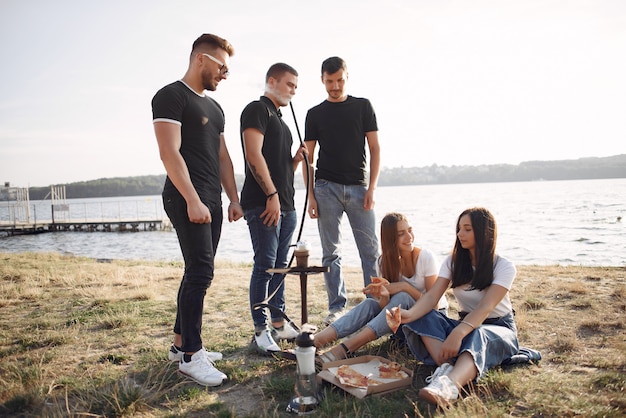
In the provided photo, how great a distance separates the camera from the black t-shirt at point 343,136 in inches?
174

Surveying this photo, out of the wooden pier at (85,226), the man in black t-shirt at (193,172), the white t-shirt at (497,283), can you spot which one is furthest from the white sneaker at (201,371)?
the wooden pier at (85,226)

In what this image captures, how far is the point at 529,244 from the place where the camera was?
79.5 ft

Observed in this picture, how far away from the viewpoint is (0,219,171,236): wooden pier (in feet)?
142

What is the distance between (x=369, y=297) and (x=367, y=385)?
0.93 metres

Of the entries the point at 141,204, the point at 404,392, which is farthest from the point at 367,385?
the point at 141,204

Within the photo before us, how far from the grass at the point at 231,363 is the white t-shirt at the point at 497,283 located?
41cm

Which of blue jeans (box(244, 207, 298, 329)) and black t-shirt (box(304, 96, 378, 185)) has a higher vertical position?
black t-shirt (box(304, 96, 378, 185))

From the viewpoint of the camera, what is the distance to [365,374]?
3064 millimetres

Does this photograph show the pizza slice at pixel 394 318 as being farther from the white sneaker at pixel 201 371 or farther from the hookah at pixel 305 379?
the white sneaker at pixel 201 371

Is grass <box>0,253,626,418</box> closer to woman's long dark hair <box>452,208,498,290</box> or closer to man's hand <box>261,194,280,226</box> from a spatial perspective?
woman's long dark hair <box>452,208,498,290</box>

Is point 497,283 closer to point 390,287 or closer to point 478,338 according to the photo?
point 478,338

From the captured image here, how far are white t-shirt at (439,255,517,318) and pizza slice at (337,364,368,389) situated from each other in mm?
900

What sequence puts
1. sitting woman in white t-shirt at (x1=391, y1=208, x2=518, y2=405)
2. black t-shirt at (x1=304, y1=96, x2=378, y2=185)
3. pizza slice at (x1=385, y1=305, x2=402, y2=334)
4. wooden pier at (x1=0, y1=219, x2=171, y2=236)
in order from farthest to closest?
wooden pier at (x1=0, y1=219, x2=171, y2=236) < black t-shirt at (x1=304, y1=96, x2=378, y2=185) < pizza slice at (x1=385, y1=305, x2=402, y2=334) < sitting woman in white t-shirt at (x1=391, y1=208, x2=518, y2=405)

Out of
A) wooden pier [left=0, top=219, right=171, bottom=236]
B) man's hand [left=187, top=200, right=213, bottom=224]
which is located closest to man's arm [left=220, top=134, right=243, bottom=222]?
man's hand [left=187, top=200, right=213, bottom=224]
